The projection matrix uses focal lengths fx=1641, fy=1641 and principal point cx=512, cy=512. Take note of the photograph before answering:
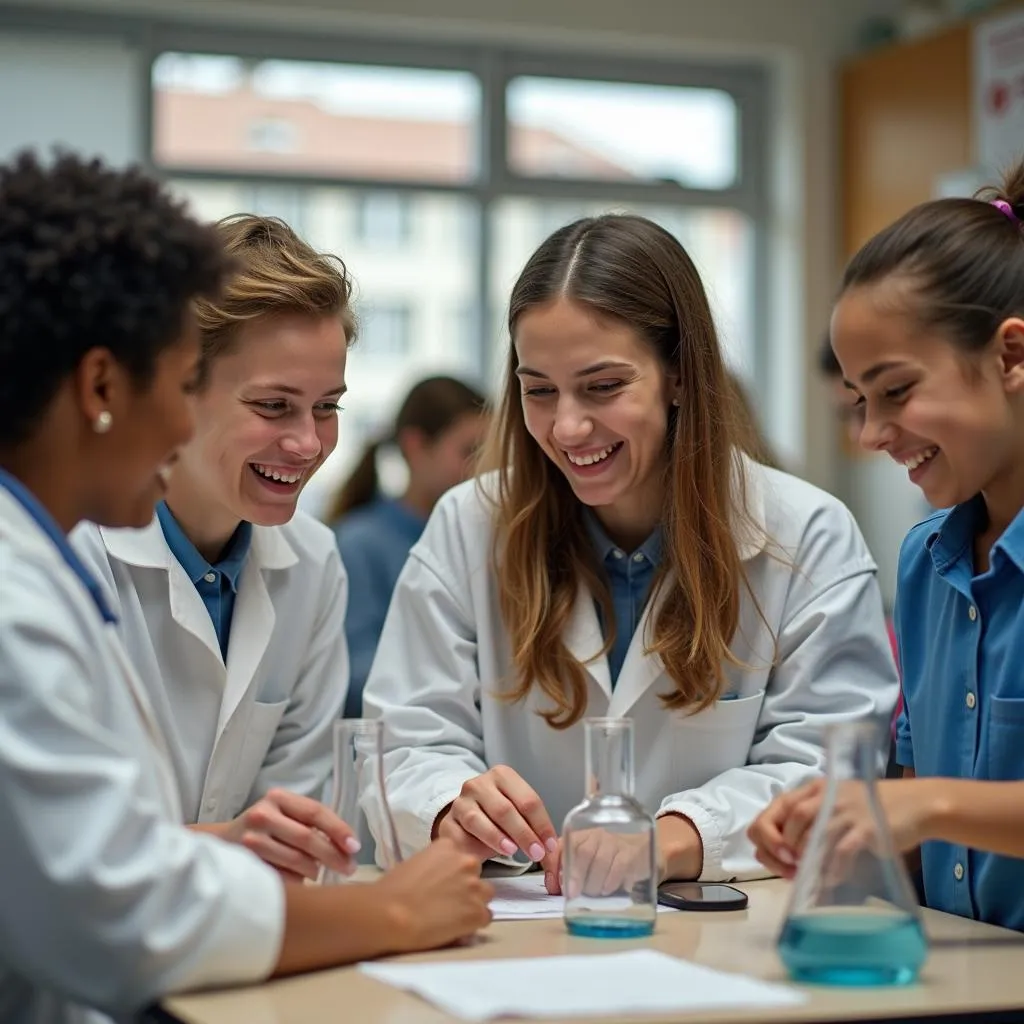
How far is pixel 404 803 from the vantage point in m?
1.95

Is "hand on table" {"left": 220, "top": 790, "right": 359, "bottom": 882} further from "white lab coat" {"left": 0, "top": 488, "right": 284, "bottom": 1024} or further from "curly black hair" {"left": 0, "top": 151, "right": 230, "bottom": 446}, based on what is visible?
"curly black hair" {"left": 0, "top": 151, "right": 230, "bottom": 446}

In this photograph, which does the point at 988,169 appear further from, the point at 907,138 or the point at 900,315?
the point at 900,315

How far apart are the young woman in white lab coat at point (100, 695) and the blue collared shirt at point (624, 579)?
0.71 meters

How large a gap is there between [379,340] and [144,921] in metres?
4.77

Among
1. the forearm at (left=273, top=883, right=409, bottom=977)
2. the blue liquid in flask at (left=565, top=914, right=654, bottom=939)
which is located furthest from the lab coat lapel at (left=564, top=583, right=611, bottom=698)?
the forearm at (left=273, top=883, right=409, bottom=977)

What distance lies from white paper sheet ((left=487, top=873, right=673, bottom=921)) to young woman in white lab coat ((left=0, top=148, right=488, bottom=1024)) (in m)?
0.15

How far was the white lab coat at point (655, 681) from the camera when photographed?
6.57 ft

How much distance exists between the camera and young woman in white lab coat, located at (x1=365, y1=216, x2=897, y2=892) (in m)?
2.04

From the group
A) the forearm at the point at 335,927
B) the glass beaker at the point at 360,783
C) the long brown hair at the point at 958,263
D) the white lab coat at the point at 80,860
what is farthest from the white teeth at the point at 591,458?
the white lab coat at the point at 80,860

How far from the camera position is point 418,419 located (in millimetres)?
4590

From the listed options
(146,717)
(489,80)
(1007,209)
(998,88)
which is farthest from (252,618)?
(489,80)

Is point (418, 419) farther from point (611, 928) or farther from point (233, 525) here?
point (611, 928)

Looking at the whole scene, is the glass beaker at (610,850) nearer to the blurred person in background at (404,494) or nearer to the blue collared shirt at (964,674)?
the blue collared shirt at (964,674)

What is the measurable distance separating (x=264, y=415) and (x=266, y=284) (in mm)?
166
